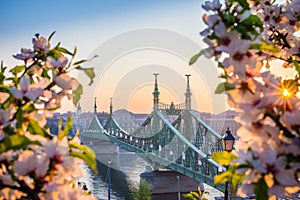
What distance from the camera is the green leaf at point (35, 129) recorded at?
26.5 inches

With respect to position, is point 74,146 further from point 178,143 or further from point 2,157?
point 178,143

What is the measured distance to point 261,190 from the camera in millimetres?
616

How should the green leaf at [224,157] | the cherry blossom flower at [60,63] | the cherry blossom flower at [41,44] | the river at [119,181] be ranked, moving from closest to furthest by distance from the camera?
the green leaf at [224,157] → the cherry blossom flower at [60,63] → the cherry blossom flower at [41,44] → the river at [119,181]

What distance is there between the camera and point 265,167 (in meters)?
0.62

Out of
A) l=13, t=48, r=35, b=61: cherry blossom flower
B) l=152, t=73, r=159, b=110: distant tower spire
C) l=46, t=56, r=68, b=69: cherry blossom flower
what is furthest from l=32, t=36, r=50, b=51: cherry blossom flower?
l=152, t=73, r=159, b=110: distant tower spire

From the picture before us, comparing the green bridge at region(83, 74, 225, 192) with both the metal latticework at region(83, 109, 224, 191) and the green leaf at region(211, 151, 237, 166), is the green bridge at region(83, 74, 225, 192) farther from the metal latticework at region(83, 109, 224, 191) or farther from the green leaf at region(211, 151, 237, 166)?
the green leaf at region(211, 151, 237, 166)

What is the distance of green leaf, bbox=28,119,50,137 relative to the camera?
2.21ft

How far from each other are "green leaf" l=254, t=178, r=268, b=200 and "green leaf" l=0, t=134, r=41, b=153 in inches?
12.6

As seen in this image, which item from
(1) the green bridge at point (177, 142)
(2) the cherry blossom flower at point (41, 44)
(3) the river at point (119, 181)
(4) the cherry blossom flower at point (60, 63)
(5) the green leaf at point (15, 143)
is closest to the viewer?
(5) the green leaf at point (15, 143)

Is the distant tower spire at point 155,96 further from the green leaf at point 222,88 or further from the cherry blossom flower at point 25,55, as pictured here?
the green leaf at point 222,88

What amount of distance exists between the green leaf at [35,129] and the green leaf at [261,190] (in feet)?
1.07

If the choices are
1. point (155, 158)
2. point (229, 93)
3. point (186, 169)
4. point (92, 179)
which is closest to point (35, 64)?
point (229, 93)

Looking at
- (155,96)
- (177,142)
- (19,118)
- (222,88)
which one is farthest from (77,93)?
(155,96)

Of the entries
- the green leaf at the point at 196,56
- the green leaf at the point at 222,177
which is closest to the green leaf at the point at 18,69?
the green leaf at the point at 196,56
